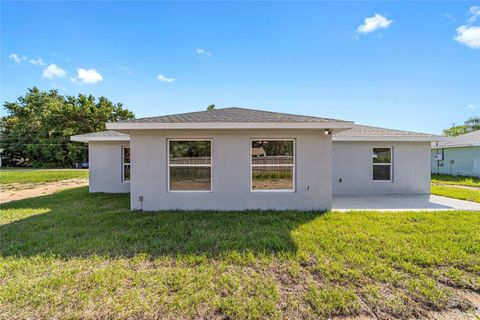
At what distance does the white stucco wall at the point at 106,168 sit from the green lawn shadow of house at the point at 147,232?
3.38 meters

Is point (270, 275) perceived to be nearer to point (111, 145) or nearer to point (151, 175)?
point (151, 175)

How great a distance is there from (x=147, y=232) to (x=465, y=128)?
59.7m

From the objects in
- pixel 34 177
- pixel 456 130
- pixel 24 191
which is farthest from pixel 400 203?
pixel 456 130

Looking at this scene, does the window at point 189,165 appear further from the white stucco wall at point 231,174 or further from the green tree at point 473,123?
the green tree at point 473,123

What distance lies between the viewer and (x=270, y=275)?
11.1 ft

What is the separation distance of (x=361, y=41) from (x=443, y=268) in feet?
37.4

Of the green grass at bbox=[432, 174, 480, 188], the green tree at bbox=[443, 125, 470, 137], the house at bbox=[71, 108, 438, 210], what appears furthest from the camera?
the green tree at bbox=[443, 125, 470, 137]

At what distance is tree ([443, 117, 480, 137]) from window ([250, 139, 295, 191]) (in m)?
50.9

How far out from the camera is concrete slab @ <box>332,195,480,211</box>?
23.7ft

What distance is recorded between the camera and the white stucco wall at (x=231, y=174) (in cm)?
680

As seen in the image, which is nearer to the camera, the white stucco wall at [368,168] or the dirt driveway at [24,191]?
the white stucco wall at [368,168]

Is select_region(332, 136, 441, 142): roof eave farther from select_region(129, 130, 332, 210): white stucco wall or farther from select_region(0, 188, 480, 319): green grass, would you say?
select_region(0, 188, 480, 319): green grass

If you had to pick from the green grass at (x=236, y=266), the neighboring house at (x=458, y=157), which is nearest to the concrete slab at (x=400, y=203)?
the green grass at (x=236, y=266)

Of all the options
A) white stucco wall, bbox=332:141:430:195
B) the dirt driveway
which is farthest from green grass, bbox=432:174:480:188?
the dirt driveway
